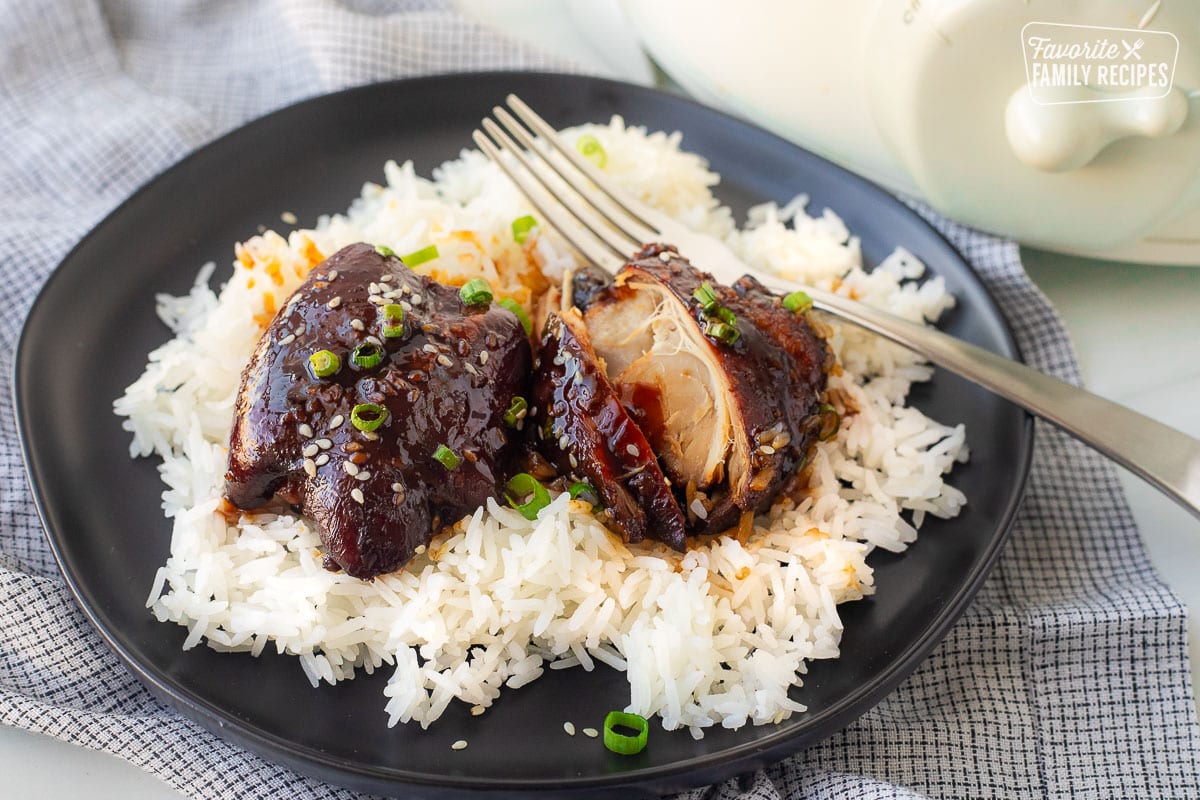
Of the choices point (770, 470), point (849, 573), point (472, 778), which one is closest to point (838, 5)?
point (770, 470)

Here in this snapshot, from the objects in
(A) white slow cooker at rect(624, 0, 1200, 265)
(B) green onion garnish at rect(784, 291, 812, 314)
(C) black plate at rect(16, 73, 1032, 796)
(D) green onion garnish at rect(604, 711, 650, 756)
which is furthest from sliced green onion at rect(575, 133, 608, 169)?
(D) green onion garnish at rect(604, 711, 650, 756)

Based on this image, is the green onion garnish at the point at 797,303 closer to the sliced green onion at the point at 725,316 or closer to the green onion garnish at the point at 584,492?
the sliced green onion at the point at 725,316

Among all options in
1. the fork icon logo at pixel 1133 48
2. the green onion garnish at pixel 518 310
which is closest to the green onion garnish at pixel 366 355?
the green onion garnish at pixel 518 310

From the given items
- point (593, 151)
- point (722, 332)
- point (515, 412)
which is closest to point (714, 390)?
point (722, 332)

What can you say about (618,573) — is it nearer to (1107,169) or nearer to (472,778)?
(472,778)

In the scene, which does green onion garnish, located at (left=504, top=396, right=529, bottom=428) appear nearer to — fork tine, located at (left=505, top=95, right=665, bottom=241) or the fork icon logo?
fork tine, located at (left=505, top=95, right=665, bottom=241)
